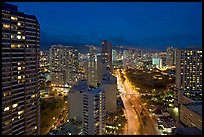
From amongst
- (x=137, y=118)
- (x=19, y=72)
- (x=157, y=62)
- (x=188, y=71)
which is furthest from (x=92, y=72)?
(x=157, y=62)

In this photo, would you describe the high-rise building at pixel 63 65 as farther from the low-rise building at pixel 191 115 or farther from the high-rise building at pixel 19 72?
the high-rise building at pixel 19 72

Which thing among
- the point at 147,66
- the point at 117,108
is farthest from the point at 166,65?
the point at 117,108

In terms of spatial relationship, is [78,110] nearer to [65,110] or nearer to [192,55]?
[65,110]

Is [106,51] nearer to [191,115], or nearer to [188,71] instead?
[188,71]

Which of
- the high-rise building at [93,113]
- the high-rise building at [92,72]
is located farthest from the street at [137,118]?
the high-rise building at [92,72]

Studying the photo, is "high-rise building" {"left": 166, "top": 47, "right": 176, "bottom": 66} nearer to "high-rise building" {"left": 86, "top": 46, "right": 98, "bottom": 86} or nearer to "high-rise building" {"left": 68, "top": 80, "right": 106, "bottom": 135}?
"high-rise building" {"left": 86, "top": 46, "right": 98, "bottom": 86}
